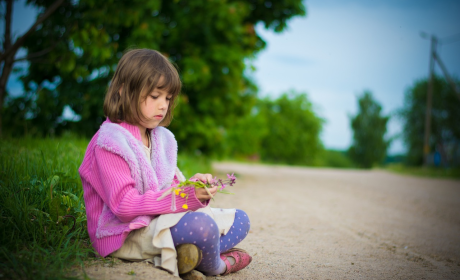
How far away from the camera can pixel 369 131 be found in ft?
140

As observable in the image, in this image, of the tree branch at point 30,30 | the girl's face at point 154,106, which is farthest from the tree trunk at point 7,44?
the girl's face at point 154,106

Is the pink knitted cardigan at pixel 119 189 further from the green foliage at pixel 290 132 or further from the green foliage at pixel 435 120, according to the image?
the green foliage at pixel 290 132

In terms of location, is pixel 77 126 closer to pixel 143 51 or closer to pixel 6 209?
pixel 6 209

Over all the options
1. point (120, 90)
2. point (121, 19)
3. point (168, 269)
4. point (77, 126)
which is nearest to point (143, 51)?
point (120, 90)

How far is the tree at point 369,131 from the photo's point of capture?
42.7m

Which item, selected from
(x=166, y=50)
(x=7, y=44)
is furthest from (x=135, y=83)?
(x=166, y=50)

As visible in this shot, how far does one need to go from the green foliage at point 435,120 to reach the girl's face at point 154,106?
102ft

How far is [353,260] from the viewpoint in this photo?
2.89m

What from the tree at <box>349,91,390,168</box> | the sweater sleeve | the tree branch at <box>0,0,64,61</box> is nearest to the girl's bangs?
the sweater sleeve

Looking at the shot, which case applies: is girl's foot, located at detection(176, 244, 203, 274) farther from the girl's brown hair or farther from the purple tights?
the girl's brown hair

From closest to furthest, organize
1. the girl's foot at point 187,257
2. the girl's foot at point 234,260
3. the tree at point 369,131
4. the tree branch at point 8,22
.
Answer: the girl's foot at point 187,257, the girl's foot at point 234,260, the tree branch at point 8,22, the tree at point 369,131

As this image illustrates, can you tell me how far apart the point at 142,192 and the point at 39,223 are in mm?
752

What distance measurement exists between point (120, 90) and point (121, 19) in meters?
4.40

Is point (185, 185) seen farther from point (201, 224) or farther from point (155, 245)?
point (155, 245)
